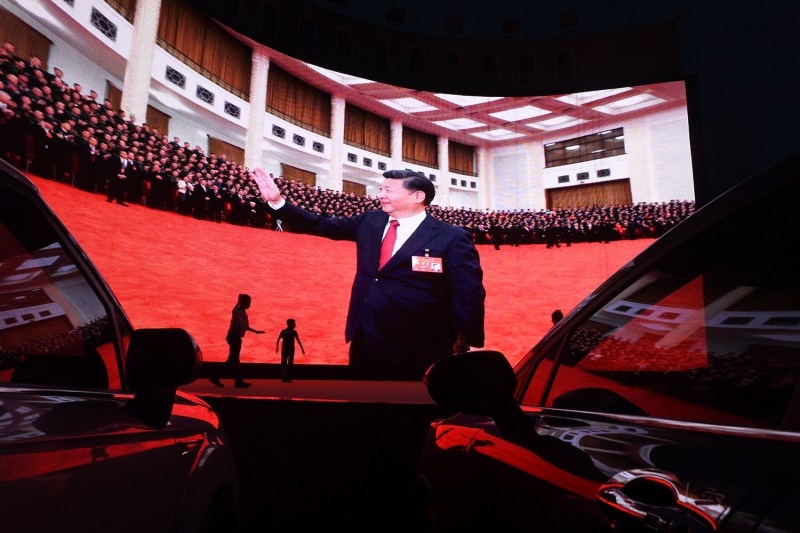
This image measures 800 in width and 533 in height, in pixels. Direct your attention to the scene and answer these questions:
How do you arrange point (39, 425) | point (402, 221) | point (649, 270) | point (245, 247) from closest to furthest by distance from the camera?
1. point (39, 425)
2. point (649, 270)
3. point (402, 221)
4. point (245, 247)

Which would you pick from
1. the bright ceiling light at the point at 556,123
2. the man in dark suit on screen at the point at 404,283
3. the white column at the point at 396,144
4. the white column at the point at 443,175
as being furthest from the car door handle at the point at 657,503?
the bright ceiling light at the point at 556,123

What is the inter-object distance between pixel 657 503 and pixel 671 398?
225mm

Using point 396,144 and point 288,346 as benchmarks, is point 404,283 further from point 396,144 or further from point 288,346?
point 396,144

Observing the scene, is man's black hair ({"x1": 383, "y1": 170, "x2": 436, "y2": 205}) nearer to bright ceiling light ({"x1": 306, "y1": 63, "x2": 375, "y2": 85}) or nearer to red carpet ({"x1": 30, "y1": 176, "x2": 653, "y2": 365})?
red carpet ({"x1": 30, "y1": 176, "x2": 653, "y2": 365})

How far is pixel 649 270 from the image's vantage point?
723 mm

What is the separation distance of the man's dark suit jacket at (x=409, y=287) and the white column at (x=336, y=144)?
540 cm

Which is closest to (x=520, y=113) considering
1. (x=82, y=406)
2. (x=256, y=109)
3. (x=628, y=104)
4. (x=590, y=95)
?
(x=590, y=95)

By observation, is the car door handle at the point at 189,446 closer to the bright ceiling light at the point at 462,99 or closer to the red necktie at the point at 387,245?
the red necktie at the point at 387,245

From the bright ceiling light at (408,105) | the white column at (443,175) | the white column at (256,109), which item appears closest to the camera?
the white column at (256,109)

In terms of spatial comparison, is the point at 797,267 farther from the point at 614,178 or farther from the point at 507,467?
the point at 614,178

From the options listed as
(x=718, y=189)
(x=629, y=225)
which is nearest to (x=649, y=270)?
(x=718, y=189)

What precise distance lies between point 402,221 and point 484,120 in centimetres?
676

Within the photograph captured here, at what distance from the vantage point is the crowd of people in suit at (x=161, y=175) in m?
7.05

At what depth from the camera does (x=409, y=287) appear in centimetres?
561
